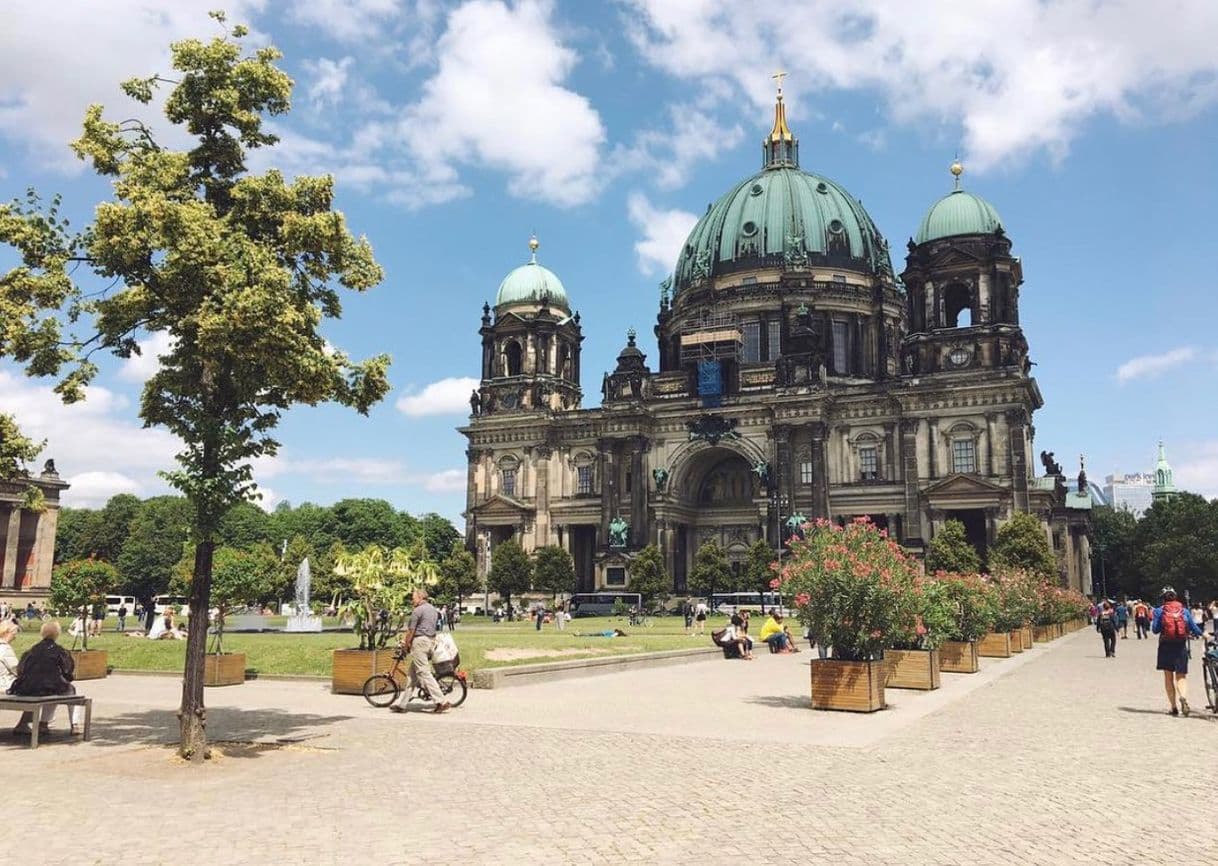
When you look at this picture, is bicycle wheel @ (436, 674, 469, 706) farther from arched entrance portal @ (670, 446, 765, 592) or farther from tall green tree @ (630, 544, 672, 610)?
arched entrance portal @ (670, 446, 765, 592)

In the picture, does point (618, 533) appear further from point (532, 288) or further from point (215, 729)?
point (215, 729)

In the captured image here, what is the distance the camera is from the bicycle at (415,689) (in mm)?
17391

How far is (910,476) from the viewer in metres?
72.0

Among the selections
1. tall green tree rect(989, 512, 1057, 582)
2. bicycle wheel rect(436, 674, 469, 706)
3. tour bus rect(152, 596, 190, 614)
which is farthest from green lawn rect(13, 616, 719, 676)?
tall green tree rect(989, 512, 1057, 582)

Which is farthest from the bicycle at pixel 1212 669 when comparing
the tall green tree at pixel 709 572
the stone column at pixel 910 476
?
the stone column at pixel 910 476

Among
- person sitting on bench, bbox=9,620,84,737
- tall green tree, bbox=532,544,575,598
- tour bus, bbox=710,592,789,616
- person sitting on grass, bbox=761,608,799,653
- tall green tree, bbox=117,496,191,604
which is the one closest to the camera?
person sitting on bench, bbox=9,620,84,737

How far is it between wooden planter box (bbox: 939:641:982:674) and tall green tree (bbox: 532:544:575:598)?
52.5 metres

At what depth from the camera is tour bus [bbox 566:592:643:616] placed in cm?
7306

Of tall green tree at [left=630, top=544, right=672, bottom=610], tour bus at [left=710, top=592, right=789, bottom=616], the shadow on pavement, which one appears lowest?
the shadow on pavement

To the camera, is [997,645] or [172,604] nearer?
[997,645]

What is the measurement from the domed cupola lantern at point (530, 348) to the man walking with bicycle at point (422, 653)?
70.3 metres

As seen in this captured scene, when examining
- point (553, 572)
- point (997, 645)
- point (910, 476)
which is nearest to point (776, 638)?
point (997, 645)

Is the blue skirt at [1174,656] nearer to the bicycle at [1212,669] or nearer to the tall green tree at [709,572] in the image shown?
the bicycle at [1212,669]

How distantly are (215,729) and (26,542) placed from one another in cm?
6982
